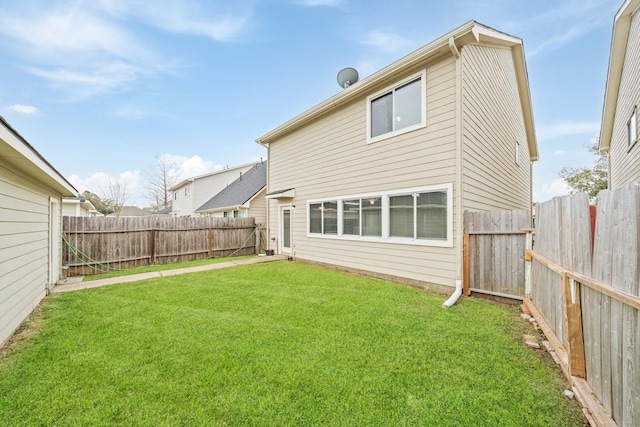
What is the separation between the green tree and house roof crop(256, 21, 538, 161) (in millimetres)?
10161

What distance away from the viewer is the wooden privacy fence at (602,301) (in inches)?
66.3

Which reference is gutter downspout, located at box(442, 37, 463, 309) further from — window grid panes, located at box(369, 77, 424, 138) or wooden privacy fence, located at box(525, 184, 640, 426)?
wooden privacy fence, located at box(525, 184, 640, 426)

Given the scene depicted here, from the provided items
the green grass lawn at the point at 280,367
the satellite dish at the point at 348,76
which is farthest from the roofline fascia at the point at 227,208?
the green grass lawn at the point at 280,367

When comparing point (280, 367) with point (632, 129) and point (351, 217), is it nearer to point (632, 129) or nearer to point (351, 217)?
point (351, 217)

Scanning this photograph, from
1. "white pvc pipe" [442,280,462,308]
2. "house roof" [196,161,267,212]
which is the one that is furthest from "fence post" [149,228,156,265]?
"white pvc pipe" [442,280,462,308]

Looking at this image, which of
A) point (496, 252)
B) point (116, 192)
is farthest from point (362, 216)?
point (116, 192)

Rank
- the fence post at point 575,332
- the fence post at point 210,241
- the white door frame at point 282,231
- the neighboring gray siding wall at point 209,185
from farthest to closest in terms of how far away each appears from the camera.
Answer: the neighboring gray siding wall at point 209,185 → the fence post at point 210,241 → the white door frame at point 282,231 → the fence post at point 575,332

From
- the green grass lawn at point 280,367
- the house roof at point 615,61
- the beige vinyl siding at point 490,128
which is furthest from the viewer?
the house roof at point 615,61

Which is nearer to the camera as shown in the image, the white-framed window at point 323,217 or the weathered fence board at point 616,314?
the weathered fence board at point 616,314

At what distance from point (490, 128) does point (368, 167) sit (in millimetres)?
3422

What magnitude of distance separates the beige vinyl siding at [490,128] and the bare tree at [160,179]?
1241 inches

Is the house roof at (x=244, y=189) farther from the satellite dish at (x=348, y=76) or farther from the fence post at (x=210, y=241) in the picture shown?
the satellite dish at (x=348, y=76)

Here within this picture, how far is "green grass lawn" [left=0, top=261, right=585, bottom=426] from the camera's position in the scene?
2.16m

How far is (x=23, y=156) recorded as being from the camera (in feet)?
11.2
